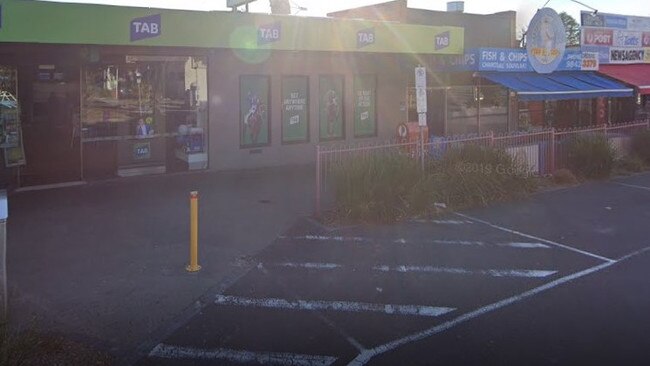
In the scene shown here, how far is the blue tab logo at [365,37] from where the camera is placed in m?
13.8

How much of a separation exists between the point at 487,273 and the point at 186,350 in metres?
3.74

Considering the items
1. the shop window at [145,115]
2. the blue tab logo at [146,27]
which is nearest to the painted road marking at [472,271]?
the blue tab logo at [146,27]

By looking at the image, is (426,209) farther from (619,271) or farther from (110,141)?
(110,141)

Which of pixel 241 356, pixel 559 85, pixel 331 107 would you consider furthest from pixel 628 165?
pixel 241 356

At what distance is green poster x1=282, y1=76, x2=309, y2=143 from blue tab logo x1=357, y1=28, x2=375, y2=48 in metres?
2.23

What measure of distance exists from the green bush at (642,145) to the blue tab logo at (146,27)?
39.6 ft

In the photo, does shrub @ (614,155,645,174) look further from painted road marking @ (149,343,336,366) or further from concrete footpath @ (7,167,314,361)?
painted road marking @ (149,343,336,366)

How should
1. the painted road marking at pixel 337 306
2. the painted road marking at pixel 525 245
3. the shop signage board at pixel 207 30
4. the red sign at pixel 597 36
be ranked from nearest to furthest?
the painted road marking at pixel 337 306 < the painted road marking at pixel 525 245 < the shop signage board at pixel 207 30 < the red sign at pixel 597 36

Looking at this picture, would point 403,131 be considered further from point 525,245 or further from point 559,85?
point 525,245

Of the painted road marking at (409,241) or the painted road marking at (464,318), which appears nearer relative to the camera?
the painted road marking at (464,318)

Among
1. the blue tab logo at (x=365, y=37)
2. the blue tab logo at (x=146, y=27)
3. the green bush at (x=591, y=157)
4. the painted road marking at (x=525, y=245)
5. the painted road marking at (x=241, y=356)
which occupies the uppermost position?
the blue tab logo at (x=365, y=37)

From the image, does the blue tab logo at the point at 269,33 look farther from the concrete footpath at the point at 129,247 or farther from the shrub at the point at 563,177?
the shrub at the point at 563,177

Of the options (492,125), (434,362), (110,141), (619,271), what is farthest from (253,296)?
(492,125)

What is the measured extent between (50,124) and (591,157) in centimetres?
1108
